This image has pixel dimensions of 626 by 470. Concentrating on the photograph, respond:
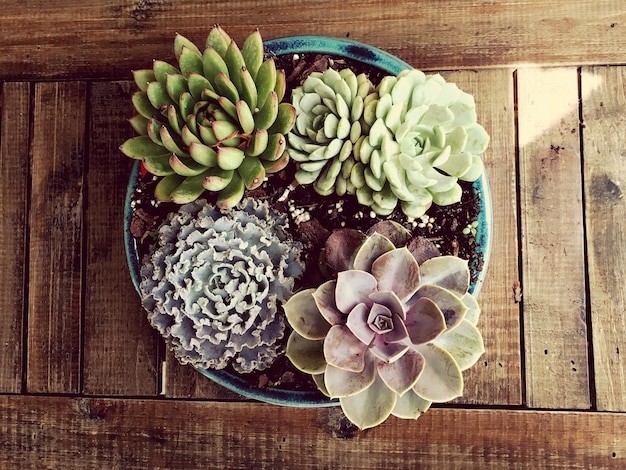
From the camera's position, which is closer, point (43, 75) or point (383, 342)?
point (383, 342)

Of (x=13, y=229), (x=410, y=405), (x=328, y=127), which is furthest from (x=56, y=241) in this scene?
(x=410, y=405)

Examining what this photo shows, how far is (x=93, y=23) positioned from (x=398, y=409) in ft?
2.63

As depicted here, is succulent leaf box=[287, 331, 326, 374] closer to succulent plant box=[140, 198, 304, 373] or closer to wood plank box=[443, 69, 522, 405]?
succulent plant box=[140, 198, 304, 373]

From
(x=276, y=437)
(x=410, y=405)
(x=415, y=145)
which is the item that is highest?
(x=415, y=145)

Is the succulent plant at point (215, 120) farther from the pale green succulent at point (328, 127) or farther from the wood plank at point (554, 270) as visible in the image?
the wood plank at point (554, 270)

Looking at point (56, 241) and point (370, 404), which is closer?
point (370, 404)

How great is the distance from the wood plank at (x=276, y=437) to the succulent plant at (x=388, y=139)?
1.33 feet

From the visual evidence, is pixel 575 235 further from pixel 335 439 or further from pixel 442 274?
pixel 335 439

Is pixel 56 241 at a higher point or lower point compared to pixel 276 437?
higher

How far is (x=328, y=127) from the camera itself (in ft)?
2.41

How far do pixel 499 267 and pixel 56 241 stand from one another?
72cm

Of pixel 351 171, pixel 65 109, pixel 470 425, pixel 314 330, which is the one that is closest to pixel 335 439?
pixel 470 425

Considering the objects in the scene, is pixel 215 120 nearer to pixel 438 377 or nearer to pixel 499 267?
pixel 438 377

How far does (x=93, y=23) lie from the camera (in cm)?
104
